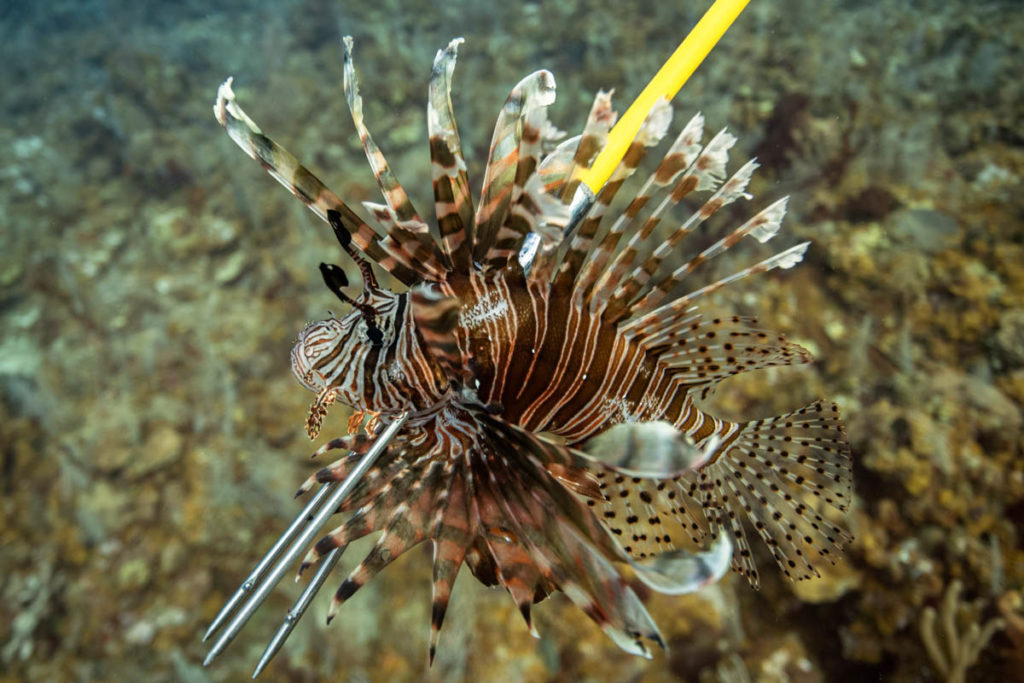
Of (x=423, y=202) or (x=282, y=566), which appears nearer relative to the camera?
(x=282, y=566)

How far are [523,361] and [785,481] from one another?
80cm

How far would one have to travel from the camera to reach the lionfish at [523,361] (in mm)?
912

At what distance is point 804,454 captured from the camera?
4.50ft

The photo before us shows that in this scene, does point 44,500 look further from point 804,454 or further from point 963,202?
point 963,202

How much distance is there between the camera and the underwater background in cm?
250

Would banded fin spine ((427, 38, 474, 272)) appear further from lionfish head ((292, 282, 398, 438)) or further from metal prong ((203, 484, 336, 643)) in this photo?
metal prong ((203, 484, 336, 643))

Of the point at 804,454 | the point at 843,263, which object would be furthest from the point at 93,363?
the point at 843,263

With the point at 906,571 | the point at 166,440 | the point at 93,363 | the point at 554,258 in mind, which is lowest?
the point at 906,571

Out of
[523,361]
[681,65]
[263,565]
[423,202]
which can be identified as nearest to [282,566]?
[263,565]

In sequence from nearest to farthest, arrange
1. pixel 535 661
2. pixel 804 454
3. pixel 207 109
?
pixel 804 454
pixel 535 661
pixel 207 109

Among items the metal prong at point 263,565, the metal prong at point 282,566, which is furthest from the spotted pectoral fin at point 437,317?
the metal prong at point 263,565

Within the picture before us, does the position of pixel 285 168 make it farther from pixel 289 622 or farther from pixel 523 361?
pixel 289 622

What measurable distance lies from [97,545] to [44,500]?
0.50 meters

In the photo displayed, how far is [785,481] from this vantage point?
1.40 metres
